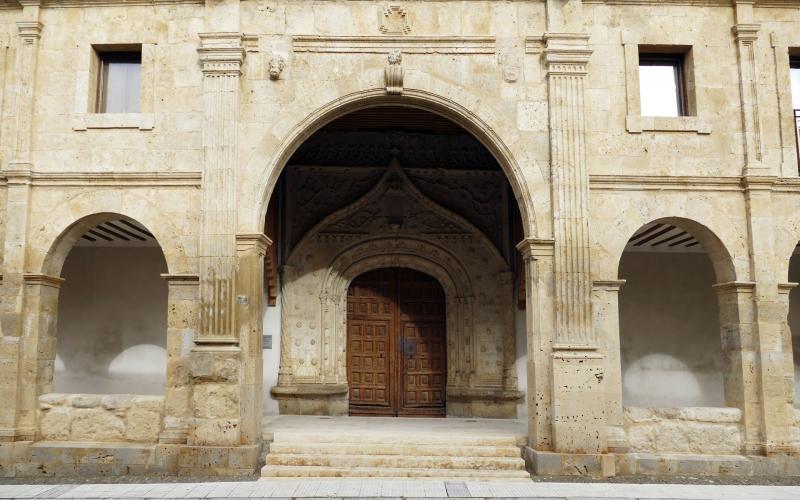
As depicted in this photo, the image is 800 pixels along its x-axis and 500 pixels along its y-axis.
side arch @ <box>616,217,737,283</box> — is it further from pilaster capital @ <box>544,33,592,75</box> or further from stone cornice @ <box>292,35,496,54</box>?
stone cornice @ <box>292,35,496,54</box>

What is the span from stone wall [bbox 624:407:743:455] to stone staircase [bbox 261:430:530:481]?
1248 millimetres

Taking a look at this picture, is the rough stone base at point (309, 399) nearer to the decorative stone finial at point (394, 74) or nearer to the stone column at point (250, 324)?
the stone column at point (250, 324)

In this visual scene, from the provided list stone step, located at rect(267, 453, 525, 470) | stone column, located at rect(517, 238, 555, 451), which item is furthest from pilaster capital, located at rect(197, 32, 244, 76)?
stone step, located at rect(267, 453, 525, 470)

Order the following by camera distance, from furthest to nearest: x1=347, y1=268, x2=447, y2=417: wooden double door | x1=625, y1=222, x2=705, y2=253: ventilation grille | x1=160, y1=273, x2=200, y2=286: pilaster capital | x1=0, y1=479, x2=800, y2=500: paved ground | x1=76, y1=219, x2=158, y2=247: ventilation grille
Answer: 1. x1=347, y1=268, x2=447, y2=417: wooden double door
2. x1=76, y1=219, x2=158, y2=247: ventilation grille
3. x1=625, y1=222, x2=705, y2=253: ventilation grille
4. x1=160, y1=273, x2=200, y2=286: pilaster capital
5. x1=0, y1=479, x2=800, y2=500: paved ground

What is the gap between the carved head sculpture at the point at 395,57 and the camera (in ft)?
24.7

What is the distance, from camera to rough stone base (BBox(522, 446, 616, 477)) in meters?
6.89

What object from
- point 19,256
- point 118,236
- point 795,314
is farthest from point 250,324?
point 795,314

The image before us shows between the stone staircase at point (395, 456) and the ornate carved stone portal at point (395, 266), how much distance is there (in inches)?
89.0

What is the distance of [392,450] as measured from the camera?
7234 millimetres

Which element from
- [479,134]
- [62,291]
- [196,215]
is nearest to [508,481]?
[479,134]

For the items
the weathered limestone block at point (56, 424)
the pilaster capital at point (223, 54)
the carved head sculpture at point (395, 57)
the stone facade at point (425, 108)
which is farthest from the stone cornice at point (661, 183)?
the weathered limestone block at point (56, 424)

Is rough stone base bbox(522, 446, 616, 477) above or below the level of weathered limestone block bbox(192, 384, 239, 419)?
below

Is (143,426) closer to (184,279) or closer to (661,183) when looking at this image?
(184,279)

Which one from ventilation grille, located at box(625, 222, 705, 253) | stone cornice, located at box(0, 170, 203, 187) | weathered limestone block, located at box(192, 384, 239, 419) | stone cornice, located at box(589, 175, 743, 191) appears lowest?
weathered limestone block, located at box(192, 384, 239, 419)
